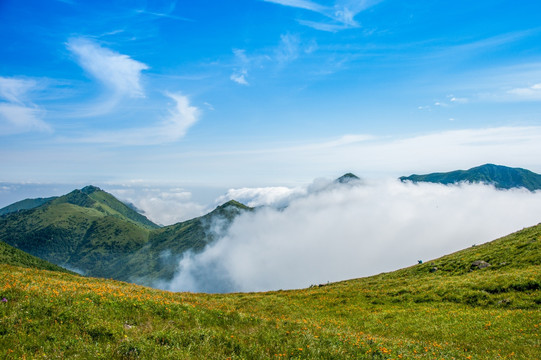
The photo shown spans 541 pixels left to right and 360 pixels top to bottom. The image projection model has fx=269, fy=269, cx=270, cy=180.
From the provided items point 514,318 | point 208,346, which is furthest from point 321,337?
point 514,318

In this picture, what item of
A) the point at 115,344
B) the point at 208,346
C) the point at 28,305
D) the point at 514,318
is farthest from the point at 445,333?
the point at 28,305

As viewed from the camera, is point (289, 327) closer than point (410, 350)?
No

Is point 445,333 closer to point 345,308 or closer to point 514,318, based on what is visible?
point 514,318

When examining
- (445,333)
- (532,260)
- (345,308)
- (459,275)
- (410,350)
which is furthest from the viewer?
(459,275)

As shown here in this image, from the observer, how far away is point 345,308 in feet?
111

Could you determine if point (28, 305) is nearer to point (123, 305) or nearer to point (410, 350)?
point (123, 305)

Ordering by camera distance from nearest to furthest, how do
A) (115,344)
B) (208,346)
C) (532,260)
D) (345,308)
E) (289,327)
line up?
1. (115,344)
2. (208,346)
3. (289,327)
4. (345,308)
5. (532,260)

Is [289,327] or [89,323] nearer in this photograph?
[89,323]

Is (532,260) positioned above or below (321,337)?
below

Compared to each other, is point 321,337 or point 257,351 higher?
point 257,351

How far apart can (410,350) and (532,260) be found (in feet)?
114

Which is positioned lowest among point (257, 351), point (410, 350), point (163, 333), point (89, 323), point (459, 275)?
point (459, 275)

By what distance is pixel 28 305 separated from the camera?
12.6m

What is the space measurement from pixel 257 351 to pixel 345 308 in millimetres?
25115
